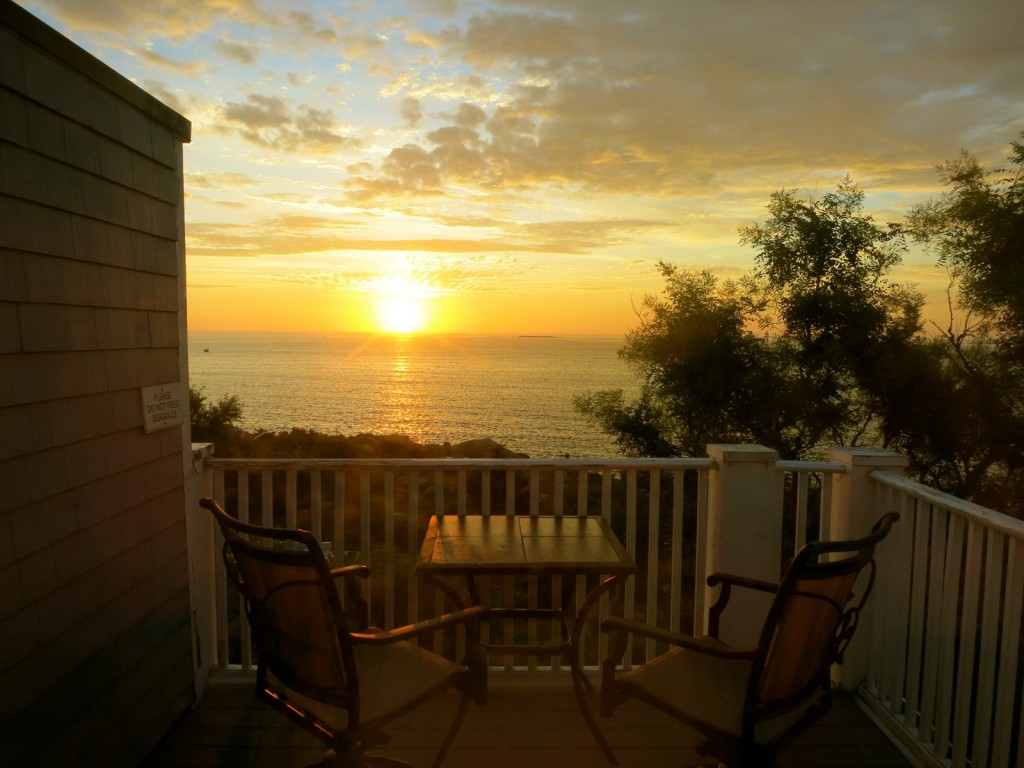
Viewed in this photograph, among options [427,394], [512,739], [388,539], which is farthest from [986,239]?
[427,394]

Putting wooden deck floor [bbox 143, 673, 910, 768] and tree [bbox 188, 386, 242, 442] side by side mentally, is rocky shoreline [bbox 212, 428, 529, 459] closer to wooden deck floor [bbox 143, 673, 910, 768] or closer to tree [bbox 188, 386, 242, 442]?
→ tree [bbox 188, 386, 242, 442]

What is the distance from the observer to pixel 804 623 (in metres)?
1.87

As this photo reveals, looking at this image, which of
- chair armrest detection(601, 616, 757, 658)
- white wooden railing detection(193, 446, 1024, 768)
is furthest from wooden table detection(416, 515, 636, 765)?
chair armrest detection(601, 616, 757, 658)

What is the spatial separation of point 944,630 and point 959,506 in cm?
47

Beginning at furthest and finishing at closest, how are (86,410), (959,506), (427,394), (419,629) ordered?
(427,394) → (959,506) → (86,410) → (419,629)

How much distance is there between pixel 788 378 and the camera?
1346 cm

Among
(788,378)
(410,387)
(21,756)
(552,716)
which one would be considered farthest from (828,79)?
(410,387)

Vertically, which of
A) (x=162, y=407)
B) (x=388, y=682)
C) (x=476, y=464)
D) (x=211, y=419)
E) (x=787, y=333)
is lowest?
(x=211, y=419)

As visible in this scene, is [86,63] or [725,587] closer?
[86,63]

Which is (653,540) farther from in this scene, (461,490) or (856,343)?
(856,343)

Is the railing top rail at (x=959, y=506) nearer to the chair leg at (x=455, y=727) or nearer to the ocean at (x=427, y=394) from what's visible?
the chair leg at (x=455, y=727)

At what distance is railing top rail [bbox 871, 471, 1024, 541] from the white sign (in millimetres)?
2839

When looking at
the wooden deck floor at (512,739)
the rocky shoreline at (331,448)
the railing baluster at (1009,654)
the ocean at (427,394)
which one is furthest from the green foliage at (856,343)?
the railing baluster at (1009,654)

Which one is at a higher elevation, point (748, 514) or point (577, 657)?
point (748, 514)
